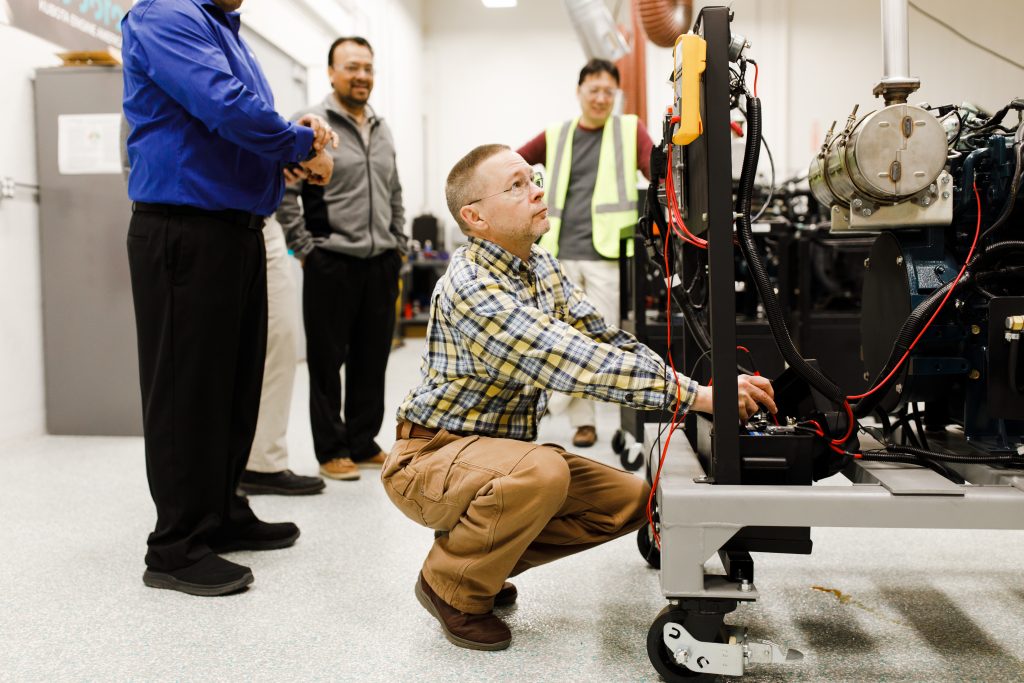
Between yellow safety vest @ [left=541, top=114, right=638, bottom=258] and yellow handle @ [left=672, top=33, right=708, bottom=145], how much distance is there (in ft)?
6.32

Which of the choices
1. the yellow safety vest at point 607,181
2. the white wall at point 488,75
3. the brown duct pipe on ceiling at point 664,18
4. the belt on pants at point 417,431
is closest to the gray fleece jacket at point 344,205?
the yellow safety vest at point 607,181

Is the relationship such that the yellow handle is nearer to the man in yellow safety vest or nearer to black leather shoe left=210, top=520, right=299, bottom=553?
black leather shoe left=210, top=520, right=299, bottom=553

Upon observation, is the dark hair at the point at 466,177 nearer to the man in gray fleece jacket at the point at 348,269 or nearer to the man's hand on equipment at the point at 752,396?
the man's hand on equipment at the point at 752,396

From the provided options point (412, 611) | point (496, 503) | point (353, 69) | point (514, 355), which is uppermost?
point (353, 69)

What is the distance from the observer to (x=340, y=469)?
2.84 m

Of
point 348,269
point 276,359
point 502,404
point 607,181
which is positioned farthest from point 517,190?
point 607,181

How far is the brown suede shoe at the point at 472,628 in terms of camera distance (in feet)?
5.03

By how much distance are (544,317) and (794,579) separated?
0.92 metres

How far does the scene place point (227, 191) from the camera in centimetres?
188

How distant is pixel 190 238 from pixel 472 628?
103 cm

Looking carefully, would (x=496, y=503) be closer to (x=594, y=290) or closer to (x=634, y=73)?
(x=594, y=290)

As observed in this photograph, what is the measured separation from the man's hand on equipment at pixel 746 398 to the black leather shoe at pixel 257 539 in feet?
4.04

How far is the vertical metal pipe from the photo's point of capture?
1537mm

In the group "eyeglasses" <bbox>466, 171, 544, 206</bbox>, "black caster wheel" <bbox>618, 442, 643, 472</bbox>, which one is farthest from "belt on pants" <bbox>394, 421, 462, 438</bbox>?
"black caster wheel" <bbox>618, 442, 643, 472</bbox>
